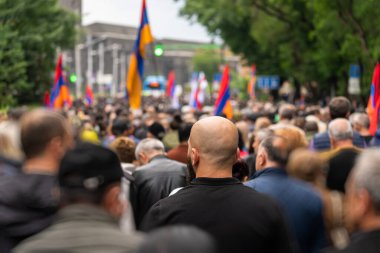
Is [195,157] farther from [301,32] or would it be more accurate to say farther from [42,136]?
[301,32]

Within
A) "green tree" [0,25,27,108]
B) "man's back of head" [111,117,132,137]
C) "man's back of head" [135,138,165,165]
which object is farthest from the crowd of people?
"green tree" [0,25,27,108]

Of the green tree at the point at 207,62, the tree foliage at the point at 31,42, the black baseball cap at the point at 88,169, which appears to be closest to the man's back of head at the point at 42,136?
the black baseball cap at the point at 88,169

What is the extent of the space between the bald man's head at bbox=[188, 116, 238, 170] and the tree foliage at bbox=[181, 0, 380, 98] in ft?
75.4

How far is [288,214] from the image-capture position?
5.25m

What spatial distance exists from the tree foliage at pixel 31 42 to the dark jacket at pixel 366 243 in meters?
30.6

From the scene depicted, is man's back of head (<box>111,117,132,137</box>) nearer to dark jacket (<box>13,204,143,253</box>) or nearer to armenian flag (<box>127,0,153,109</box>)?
armenian flag (<box>127,0,153,109</box>)

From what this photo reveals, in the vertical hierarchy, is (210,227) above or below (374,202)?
below

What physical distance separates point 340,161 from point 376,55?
20.3 m

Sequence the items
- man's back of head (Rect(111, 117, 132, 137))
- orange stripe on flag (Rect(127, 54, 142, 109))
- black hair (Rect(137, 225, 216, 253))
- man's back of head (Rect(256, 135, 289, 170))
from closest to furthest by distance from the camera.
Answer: black hair (Rect(137, 225, 216, 253)) < man's back of head (Rect(256, 135, 289, 170)) < man's back of head (Rect(111, 117, 132, 137)) < orange stripe on flag (Rect(127, 54, 142, 109))

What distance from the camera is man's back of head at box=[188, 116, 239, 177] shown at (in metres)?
4.48

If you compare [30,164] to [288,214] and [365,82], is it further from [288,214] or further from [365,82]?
[365,82]

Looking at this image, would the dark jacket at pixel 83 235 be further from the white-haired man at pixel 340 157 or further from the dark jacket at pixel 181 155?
the dark jacket at pixel 181 155

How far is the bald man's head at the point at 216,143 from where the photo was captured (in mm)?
4492

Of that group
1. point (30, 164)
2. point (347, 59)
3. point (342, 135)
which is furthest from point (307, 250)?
point (347, 59)
